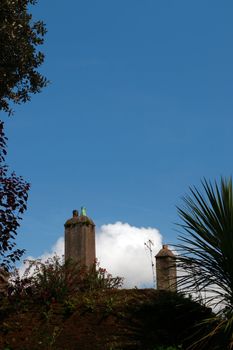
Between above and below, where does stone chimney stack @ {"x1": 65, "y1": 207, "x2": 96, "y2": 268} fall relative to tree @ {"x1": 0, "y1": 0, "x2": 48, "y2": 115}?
below

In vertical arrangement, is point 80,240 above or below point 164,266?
above

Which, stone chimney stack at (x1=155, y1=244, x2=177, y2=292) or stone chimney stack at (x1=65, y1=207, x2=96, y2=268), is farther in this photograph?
stone chimney stack at (x1=65, y1=207, x2=96, y2=268)

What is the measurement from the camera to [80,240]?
14.0m

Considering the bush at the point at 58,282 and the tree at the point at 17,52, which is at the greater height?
the tree at the point at 17,52

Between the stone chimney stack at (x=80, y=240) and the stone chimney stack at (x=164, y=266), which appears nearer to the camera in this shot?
the stone chimney stack at (x=164, y=266)

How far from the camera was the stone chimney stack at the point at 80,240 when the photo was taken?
1391 centimetres

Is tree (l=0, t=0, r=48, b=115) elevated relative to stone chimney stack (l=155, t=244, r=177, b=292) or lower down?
elevated

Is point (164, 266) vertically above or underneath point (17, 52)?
underneath

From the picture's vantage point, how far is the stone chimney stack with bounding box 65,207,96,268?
13.9 m

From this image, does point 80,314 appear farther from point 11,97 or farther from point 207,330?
point 11,97

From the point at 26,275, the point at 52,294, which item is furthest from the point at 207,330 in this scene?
the point at 26,275

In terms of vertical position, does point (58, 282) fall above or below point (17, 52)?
below

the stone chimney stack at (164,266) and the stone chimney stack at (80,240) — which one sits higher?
the stone chimney stack at (80,240)

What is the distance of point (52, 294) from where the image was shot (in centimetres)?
1163
